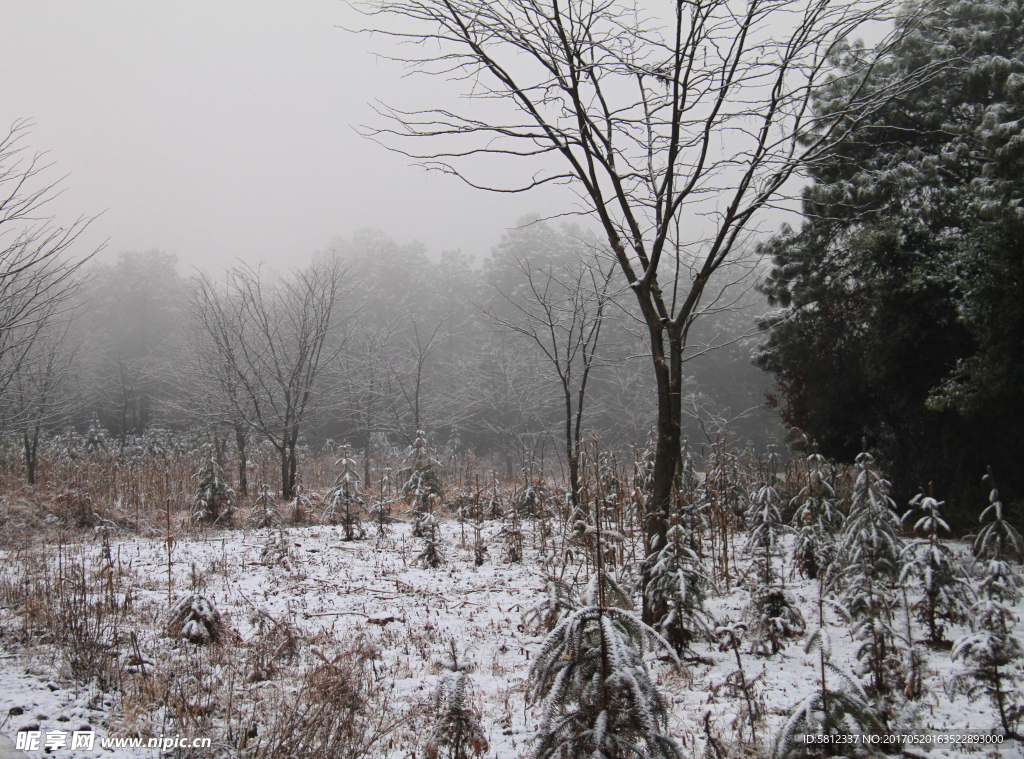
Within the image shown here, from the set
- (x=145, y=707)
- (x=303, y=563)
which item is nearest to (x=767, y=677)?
(x=145, y=707)

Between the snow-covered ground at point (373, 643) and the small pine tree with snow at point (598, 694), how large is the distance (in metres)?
0.69

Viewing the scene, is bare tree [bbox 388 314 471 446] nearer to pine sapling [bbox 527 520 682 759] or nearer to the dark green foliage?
the dark green foliage

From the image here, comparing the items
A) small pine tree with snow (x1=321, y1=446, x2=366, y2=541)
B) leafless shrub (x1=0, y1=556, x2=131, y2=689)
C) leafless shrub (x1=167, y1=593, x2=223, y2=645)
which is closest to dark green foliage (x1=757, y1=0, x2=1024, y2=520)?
leafless shrub (x1=167, y1=593, x2=223, y2=645)

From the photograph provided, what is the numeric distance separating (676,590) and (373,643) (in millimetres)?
2166

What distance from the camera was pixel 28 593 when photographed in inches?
164

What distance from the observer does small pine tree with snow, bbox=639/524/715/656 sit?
12.5 ft

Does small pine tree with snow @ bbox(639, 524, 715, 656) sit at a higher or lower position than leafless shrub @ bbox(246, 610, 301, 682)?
higher

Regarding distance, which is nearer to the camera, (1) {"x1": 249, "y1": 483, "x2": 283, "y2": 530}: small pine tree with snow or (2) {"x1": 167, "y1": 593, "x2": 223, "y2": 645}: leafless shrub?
(2) {"x1": 167, "y1": 593, "x2": 223, "y2": 645}: leafless shrub

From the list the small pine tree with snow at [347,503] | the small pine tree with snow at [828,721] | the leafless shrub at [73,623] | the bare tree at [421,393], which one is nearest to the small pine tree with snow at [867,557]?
the small pine tree with snow at [828,721]

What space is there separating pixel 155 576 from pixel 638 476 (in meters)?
5.79

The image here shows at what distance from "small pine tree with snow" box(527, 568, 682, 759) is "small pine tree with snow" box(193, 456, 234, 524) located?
27.4ft

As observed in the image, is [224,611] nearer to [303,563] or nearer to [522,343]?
[303,563]

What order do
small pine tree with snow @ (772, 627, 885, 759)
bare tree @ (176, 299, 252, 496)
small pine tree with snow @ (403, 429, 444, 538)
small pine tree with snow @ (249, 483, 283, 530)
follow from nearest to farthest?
small pine tree with snow @ (772, 627, 885, 759)
small pine tree with snow @ (403, 429, 444, 538)
small pine tree with snow @ (249, 483, 283, 530)
bare tree @ (176, 299, 252, 496)

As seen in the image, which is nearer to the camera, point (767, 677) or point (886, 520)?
point (767, 677)
